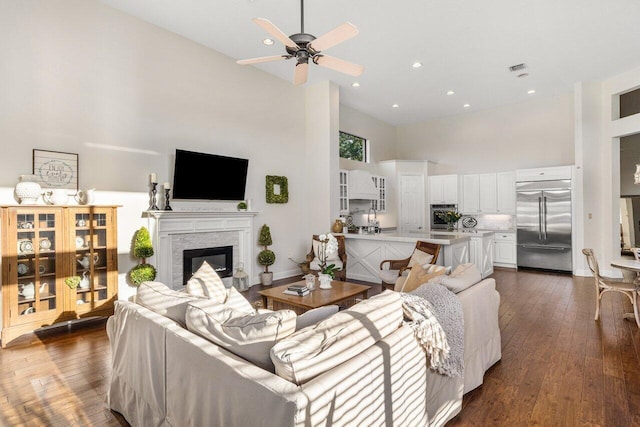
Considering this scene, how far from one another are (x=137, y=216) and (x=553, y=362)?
4932 millimetres

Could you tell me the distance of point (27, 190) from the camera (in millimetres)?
3293

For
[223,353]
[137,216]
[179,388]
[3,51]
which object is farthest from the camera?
[137,216]

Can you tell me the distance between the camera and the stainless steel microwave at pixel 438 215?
8492 millimetres

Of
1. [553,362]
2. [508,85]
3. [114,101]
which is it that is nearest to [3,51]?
[114,101]

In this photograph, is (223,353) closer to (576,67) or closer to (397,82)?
(397,82)

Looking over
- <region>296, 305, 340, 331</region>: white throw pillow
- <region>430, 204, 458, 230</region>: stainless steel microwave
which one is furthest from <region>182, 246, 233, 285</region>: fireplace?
<region>430, 204, 458, 230</region>: stainless steel microwave

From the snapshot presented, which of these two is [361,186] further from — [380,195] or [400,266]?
[400,266]

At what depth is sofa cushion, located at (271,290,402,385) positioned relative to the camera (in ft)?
4.07

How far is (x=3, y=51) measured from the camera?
3330 millimetres

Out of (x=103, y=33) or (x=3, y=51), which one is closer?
(x=3, y=51)

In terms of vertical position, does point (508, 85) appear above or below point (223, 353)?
above

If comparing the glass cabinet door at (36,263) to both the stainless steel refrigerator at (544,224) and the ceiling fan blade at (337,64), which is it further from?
the stainless steel refrigerator at (544,224)

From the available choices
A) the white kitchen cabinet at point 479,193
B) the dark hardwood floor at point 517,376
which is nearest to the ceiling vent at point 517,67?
the white kitchen cabinet at point 479,193

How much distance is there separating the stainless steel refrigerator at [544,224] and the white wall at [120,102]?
17.8 feet
